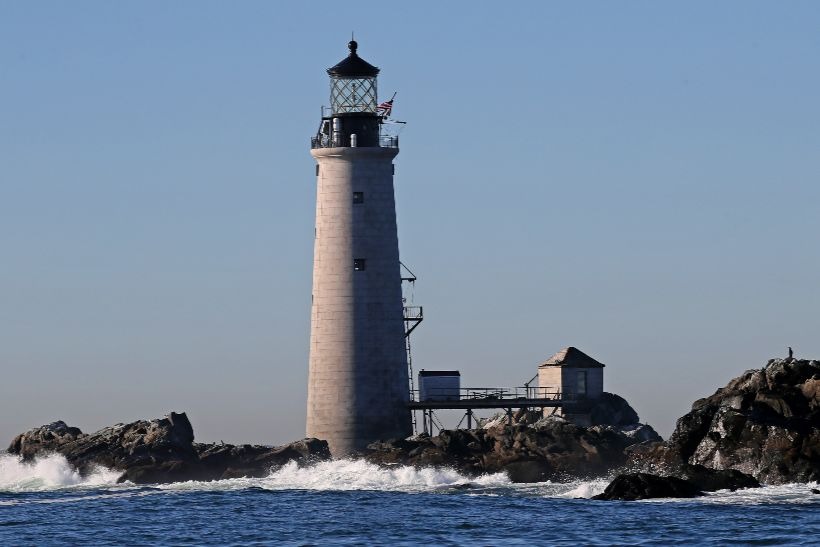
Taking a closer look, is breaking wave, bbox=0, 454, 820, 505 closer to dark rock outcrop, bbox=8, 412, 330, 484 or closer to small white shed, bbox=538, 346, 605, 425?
dark rock outcrop, bbox=8, 412, 330, 484

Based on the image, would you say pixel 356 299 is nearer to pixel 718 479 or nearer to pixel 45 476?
pixel 45 476

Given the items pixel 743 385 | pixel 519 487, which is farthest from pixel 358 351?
pixel 743 385

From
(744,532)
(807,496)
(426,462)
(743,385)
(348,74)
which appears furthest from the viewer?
(348,74)

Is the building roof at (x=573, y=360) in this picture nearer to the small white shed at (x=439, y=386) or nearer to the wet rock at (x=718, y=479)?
the small white shed at (x=439, y=386)

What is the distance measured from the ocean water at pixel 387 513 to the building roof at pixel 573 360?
9.94m

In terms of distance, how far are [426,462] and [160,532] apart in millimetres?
18357

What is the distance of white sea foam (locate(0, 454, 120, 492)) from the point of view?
66.7 m

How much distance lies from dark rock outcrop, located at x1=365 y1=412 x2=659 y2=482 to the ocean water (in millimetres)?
780

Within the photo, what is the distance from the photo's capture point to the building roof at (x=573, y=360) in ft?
233

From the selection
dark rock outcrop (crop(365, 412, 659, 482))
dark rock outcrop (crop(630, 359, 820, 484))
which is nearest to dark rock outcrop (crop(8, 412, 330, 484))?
dark rock outcrop (crop(365, 412, 659, 482))

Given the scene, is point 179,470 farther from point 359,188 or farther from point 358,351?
point 359,188

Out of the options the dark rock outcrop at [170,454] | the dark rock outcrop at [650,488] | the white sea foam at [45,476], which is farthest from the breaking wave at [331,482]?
the dark rock outcrop at [650,488]

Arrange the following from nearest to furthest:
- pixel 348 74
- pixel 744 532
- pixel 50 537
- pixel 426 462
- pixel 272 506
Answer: pixel 744 532
pixel 50 537
pixel 272 506
pixel 426 462
pixel 348 74

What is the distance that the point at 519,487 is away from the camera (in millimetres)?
58875
